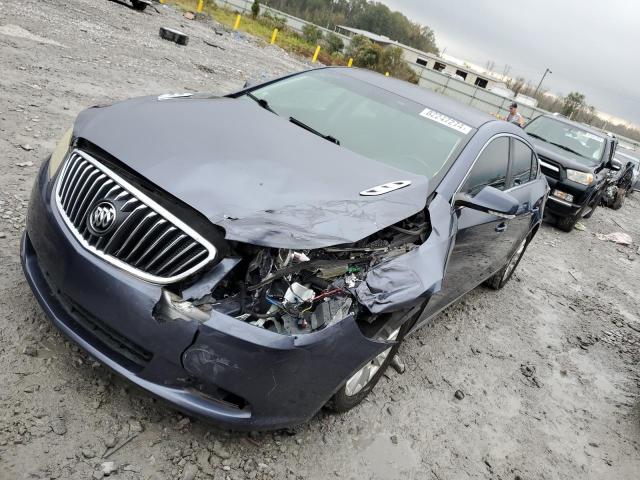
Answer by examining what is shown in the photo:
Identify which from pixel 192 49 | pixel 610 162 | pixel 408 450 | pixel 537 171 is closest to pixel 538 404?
pixel 408 450

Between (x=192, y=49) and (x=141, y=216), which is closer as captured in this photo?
(x=141, y=216)

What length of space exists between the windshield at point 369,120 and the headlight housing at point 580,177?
19.2 feet

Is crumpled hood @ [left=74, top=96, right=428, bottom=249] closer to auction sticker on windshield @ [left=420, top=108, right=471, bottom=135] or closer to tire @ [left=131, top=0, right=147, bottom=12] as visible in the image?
auction sticker on windshield @ [left=420, top=108, right=471, bottom=135]

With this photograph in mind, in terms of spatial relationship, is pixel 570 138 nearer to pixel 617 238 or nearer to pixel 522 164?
pixel 617 238

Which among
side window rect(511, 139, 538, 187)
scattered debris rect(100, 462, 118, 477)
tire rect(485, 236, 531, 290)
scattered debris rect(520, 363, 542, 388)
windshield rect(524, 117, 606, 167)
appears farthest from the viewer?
windshield rect(524, 117, 606, 167)

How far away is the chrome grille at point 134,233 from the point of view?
2.01m

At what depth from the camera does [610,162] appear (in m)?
9.51

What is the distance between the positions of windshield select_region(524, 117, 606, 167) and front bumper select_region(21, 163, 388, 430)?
858cm

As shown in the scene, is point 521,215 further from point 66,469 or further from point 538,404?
point 66,469

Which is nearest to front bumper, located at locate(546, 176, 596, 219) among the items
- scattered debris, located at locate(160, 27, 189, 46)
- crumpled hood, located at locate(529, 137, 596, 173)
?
crumpled hood, located at locate(529, 137, 596, 173)

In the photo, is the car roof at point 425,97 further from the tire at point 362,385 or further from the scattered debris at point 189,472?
the scattered debris at point 189,472

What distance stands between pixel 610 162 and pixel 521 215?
6.55 metres

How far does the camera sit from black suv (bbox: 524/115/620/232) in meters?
8.41

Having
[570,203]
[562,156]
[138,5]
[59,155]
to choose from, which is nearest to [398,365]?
[59,155]
